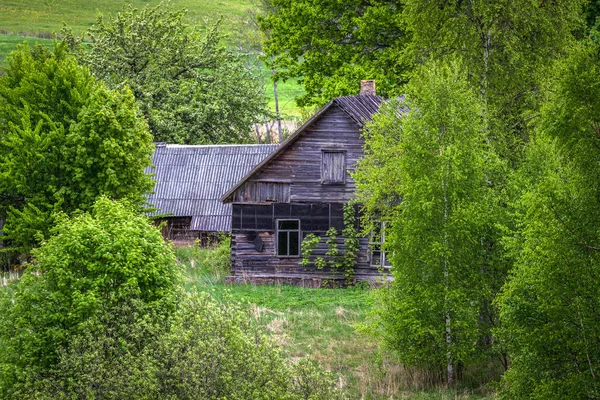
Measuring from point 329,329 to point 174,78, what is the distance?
91.8ft

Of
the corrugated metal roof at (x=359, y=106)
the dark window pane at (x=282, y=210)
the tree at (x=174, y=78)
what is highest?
the tree at (x=174, y=78)

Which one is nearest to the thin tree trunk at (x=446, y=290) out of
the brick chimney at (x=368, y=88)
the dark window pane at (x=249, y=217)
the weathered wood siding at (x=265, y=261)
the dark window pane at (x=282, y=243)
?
the weathered wood siding at (x=265, y=261)

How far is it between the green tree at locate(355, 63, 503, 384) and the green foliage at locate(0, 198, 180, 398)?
488cm

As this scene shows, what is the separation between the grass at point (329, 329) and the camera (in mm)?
18031

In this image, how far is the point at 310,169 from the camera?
29.9 m

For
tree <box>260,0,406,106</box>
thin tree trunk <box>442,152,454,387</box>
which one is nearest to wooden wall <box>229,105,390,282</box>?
tree <box>260,0,406,106</box>

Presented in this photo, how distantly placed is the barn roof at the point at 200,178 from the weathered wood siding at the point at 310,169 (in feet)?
18.8

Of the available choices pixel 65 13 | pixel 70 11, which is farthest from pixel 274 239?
pixel 70 11

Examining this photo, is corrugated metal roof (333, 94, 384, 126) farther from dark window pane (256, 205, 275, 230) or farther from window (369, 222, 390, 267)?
dark window pane (256, 205, 275, 230)

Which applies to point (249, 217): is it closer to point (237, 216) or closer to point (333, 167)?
point (237, 216)

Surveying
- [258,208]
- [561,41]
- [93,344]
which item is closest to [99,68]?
[258,208]

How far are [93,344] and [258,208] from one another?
→ 15.4 metres

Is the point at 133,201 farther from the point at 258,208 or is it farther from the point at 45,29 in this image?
the point at 45,29

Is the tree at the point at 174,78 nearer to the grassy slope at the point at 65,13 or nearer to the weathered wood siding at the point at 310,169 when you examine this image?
the weathered wood siding at the point at 310,169
